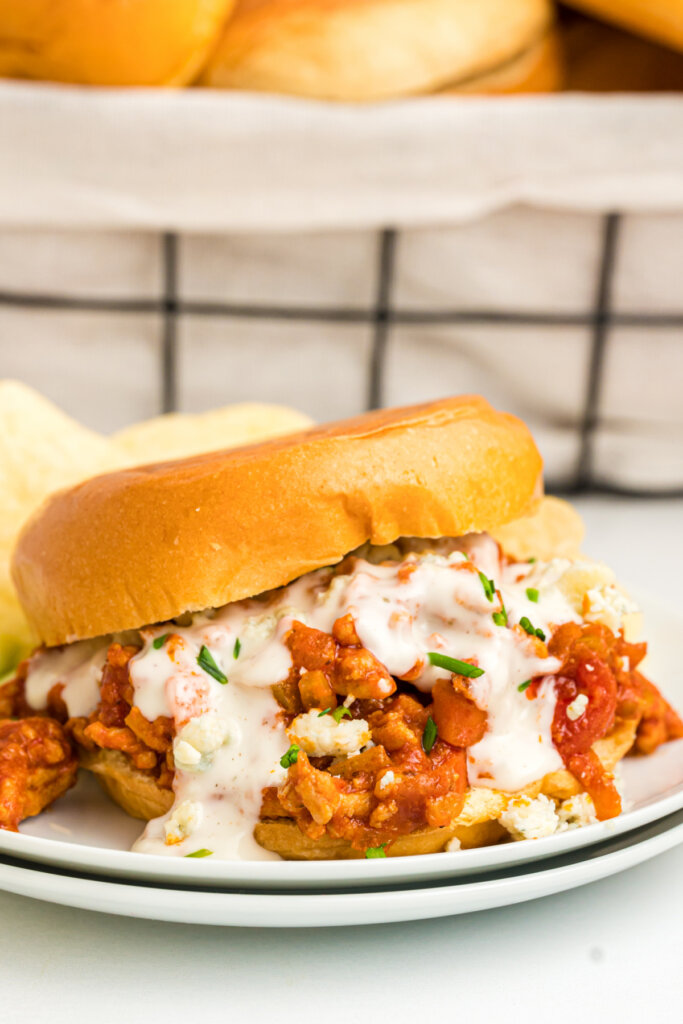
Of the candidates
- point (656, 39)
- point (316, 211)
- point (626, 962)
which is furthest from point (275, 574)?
point (656, 39)

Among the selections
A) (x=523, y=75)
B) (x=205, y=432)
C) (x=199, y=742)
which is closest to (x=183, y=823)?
(x=199, y=742)

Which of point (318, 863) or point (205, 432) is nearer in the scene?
point (318, 863)

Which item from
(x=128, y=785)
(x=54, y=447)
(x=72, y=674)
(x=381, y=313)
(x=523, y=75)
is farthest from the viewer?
(x=381, y=313)

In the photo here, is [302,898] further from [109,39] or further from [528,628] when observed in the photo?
[109,39]

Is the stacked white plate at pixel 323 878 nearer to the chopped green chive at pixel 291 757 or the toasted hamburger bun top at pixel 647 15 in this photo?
the chopped green chive at pixel 291 757

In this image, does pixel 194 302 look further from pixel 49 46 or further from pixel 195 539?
pixel 195 539

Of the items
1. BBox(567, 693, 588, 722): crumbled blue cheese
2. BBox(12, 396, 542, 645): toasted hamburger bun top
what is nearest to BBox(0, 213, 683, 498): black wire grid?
BBox(12, 396, 542, 645): toasted hamburger bun top

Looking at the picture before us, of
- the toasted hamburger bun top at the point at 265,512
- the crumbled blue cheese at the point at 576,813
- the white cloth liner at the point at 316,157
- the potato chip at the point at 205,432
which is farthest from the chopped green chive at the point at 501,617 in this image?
the white cloth liner at the point at 316,157
